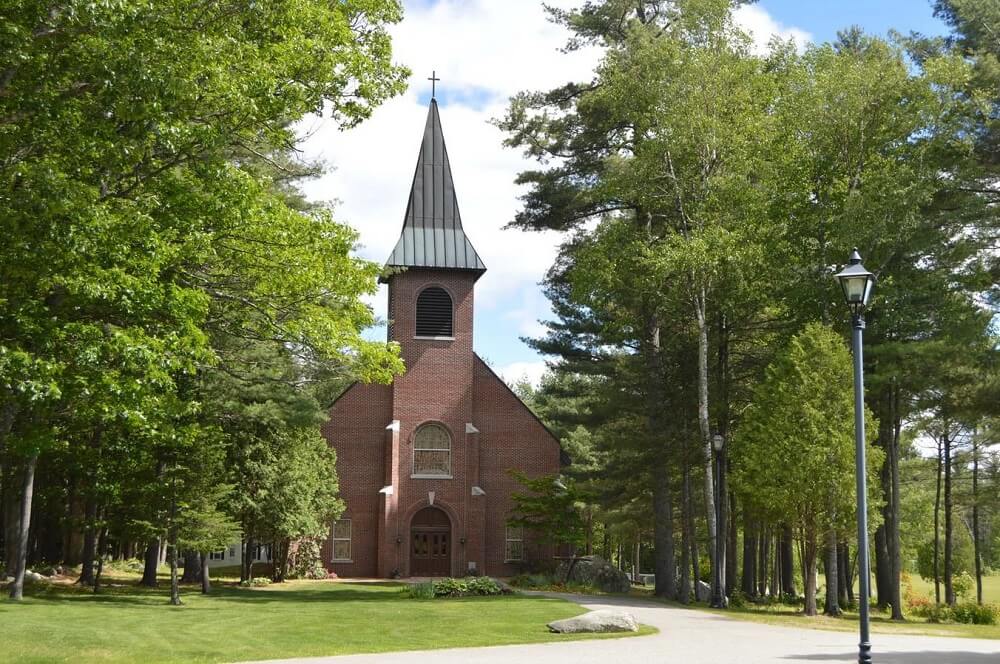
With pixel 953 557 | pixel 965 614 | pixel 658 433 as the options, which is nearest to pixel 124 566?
pixel 658 433

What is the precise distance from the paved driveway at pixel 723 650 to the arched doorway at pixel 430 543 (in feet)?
64.1

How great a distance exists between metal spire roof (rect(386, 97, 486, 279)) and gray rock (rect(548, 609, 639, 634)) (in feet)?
72.4

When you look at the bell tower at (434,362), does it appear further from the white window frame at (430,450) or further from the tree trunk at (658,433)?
the tree trunk at (658,433)

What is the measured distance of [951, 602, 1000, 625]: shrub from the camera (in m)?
25.1

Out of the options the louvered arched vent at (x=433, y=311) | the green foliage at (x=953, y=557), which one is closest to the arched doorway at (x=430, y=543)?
the louvered arched vent at (x=433, y=311)

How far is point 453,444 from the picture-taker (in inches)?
1563

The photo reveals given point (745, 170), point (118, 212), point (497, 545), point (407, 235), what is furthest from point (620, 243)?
point (118, 212)

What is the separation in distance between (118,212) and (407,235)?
86.7 ft

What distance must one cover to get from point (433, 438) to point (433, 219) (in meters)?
8.52

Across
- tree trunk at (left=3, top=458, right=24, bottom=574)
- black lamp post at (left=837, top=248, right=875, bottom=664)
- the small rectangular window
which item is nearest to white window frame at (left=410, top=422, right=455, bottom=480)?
the small rectangular window

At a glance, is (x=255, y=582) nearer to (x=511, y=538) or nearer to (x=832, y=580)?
(x=511, y=538)

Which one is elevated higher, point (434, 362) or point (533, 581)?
point (434, 362)

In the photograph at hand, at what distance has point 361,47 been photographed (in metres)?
16.9

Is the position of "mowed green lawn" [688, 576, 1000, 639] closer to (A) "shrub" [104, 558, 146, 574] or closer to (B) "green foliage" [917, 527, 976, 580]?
(A) "shrub" [104, 558, 146, 574]
